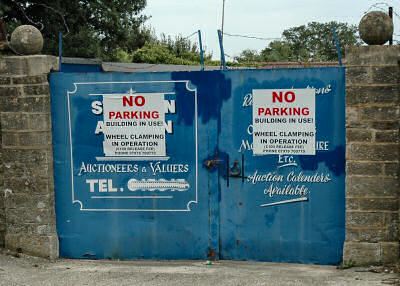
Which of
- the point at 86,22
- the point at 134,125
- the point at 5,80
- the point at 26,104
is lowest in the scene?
the point at 134,125

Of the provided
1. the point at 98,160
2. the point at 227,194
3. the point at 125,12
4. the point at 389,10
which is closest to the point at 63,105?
the point at 98,160

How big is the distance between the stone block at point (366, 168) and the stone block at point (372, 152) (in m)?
0.05

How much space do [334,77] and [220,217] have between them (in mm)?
1987

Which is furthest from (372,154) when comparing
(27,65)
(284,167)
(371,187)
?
(27,65)

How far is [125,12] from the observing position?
22.1m

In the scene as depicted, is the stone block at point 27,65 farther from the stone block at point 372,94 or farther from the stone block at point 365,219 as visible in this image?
the stone block at point 365,219

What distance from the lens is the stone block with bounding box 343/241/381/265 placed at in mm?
5648

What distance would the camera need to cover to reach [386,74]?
5555mm

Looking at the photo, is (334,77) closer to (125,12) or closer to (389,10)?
(389,10)

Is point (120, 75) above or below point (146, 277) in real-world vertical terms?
above

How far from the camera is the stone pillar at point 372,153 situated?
555cm

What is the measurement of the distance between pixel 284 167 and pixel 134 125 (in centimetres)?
176

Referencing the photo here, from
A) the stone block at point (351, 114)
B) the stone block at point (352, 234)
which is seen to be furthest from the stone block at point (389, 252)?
the stone block at point (351, 114)

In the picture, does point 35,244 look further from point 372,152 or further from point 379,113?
point 379,113
